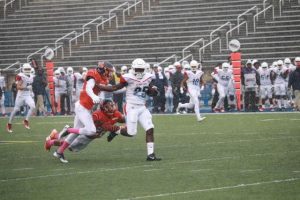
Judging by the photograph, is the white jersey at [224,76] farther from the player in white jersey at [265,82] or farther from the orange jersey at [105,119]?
the orange jersey at [105,119]

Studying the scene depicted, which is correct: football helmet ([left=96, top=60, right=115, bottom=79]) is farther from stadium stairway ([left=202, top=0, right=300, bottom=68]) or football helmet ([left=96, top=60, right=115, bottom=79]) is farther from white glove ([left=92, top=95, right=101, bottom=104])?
stadium stairway ([left=202, top=0, right=300, bottom=68])

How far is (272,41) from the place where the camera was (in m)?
42.8

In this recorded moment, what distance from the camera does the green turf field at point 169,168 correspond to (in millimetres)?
12352

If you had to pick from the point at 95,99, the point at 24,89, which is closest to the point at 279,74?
the point at 24,89

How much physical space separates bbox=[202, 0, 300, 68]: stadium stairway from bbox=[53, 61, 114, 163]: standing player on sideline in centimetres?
2501

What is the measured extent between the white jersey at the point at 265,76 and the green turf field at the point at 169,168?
1260cm

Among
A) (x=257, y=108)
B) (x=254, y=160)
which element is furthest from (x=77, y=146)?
(x=257, y=108)

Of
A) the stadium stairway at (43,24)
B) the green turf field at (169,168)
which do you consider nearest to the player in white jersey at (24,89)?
the green turf field at (169,168)

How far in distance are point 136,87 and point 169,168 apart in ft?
8.71

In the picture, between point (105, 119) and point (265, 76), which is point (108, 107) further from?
point (265, 76)

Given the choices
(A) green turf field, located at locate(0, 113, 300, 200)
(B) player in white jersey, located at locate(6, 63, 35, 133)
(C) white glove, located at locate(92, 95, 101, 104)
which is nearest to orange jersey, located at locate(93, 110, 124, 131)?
(A) green turf field, located at locate(0, 113, 300, 200)

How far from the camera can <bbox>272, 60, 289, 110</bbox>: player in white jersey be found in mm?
37469

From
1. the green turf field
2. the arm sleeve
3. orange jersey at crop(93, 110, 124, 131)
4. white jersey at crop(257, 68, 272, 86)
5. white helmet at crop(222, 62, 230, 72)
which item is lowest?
Result: the green turf field

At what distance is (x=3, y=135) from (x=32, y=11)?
90.0 ft
